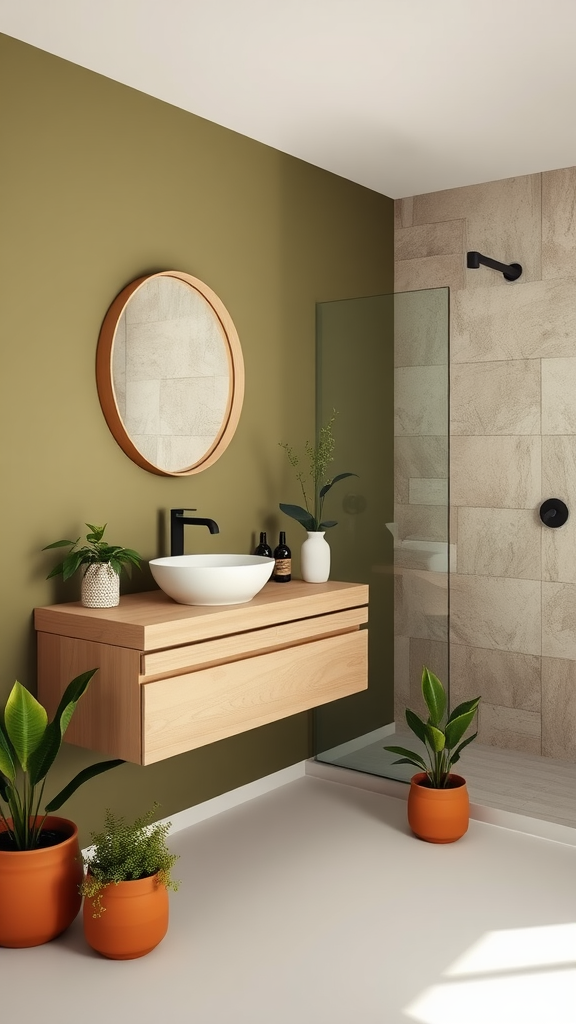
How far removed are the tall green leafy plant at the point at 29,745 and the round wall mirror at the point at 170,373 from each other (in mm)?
875

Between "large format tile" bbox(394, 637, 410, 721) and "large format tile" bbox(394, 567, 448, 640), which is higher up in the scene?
"large format tile" bbox(394, 567, 448, 640)

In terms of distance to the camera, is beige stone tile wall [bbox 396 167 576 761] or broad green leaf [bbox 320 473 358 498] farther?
beige stone tile wall [bbox 396 167 576 761]

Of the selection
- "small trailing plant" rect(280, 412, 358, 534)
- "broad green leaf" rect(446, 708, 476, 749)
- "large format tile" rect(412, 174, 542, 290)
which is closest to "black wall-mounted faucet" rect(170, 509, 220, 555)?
"small trailing plant" rect(280, 412, 358, 534)

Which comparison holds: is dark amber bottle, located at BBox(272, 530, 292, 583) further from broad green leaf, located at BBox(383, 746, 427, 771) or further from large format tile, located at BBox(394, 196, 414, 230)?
large format tile, located at BBox(394, 196, 414, 230)

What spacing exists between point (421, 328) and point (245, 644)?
1351mm

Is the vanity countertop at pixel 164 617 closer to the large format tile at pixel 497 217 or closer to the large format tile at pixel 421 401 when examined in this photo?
the large format tile at pixel 421 401

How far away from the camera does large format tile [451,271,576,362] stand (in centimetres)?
378

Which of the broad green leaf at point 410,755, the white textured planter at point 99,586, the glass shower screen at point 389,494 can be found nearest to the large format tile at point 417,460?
the glass shower screen at point 389,494

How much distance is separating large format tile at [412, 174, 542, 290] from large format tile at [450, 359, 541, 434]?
36 cm

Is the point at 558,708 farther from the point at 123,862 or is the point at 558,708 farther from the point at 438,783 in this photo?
the point at 123,862

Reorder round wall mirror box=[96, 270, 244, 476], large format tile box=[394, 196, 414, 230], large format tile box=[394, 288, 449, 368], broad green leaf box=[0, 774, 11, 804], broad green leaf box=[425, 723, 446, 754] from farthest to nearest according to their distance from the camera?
large format tile box=[394, 196, 414, 230] < large format tile box=[394, 288, 449, 368] < broad green leaf box=[425, 723, 446, 754] < round wall mirror box=[96, 270, 244, 476] < broad green leaf box=[0, 774, 11, 804]

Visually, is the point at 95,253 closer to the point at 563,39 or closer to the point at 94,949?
the point at 563,39

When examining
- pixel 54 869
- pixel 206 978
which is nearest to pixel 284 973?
pixel 206 978

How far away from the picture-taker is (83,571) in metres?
2.83
